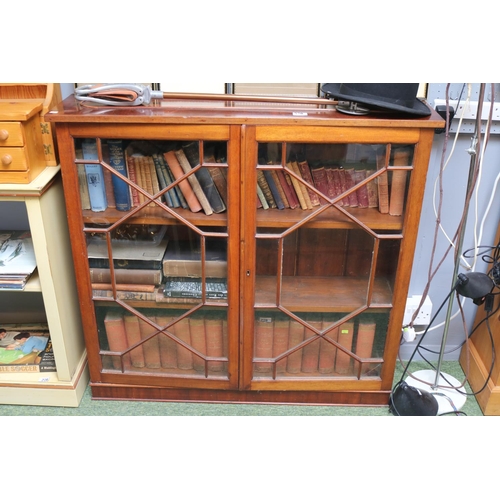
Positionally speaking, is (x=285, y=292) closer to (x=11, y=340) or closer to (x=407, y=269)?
(x=407, y=269)

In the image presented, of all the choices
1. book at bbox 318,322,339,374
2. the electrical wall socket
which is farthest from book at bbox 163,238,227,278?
the electrical wall socket

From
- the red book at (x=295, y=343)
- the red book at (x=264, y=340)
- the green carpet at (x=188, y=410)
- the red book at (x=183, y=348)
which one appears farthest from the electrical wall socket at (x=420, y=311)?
the red book at (x=183, y=348)

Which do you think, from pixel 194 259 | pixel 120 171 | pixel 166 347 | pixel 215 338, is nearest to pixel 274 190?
pixel 194 259

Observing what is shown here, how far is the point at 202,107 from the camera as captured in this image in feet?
5.44

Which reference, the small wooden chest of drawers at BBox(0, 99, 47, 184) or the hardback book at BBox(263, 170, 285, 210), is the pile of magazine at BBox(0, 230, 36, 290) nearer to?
the small wooden chest of drawers at BBox(0, 99, 47, 184)

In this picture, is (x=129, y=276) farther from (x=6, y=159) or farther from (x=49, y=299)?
(x=6, y=159)

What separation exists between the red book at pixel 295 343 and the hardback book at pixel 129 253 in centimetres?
52

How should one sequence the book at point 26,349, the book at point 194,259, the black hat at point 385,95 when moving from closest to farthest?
the black hat at point 385,95 < the book at point 194,259 < the book at point 26,349

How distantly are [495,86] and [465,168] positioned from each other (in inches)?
11.3

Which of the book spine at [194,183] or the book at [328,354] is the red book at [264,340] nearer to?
the book at [328,354]

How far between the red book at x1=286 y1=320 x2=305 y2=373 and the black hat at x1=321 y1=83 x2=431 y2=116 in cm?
78

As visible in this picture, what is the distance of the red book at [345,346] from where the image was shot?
6.28 feet

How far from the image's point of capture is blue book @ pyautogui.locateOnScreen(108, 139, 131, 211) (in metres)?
1.65

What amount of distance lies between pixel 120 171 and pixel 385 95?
825 millimetres
